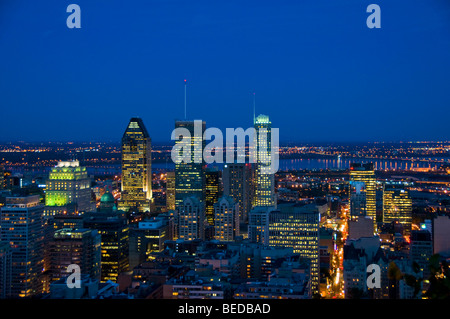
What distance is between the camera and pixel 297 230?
1360 cm

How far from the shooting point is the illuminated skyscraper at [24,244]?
10.7 m

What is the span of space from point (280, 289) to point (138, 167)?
1698 cm

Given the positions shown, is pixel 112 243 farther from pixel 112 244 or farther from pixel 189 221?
pixel 189 221

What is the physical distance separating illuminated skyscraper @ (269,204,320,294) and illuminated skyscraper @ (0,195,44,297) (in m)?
5.81

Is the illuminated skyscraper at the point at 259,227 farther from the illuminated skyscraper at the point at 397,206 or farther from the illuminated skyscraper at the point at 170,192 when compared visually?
the illuminated skyscraper at the point at 170,192

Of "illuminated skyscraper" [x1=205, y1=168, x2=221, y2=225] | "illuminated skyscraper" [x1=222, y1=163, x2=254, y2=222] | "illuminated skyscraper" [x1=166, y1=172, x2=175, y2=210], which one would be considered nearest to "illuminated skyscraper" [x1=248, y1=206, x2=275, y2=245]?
"illuminated skyscraper" [x1=222, y1=163, x2=254, y2=222]

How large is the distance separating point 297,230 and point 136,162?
12004 millimetres

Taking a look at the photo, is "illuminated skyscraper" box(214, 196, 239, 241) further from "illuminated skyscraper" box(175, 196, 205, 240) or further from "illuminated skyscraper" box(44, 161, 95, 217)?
"illuminated skyscraper" box(44, 161, 95, 217)

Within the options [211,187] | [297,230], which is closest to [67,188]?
[211,187]

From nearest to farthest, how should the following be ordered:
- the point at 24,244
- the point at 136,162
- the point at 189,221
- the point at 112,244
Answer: the point at 24,244 → the point at 112,244 → the point at 189,221 → the point at 136,162

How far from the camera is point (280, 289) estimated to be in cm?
758

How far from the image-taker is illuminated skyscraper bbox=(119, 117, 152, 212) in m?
23.4
